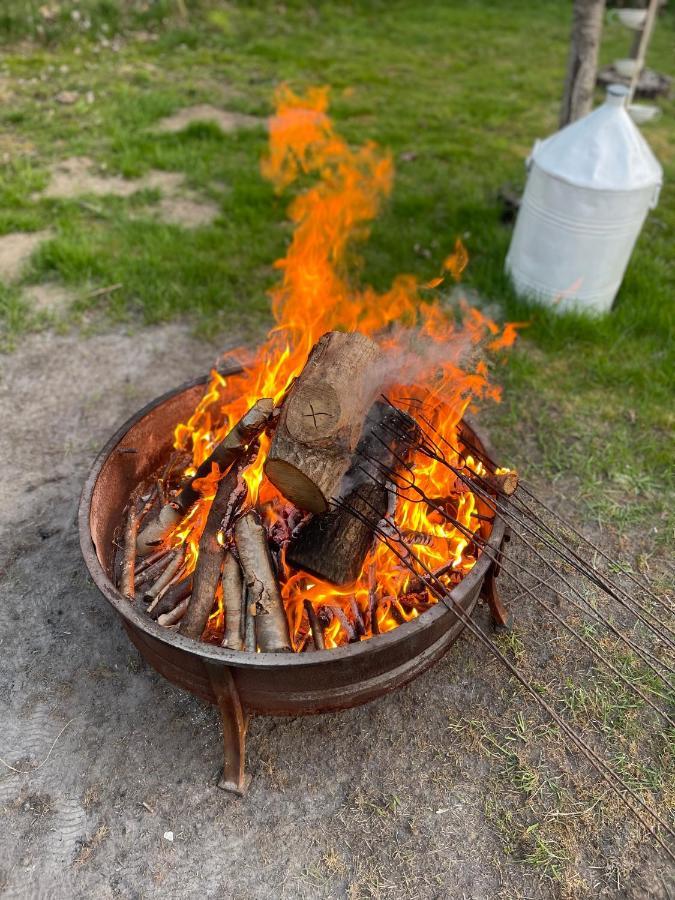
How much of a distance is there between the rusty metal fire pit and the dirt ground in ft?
0.74

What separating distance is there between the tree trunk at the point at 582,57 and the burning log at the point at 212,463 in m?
4.60

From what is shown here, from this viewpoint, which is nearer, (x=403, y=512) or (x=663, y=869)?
(x=663, y=869)

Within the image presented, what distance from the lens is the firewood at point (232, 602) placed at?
256 cm

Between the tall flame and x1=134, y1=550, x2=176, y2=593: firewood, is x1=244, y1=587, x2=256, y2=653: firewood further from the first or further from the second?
x1=134, y1=550, x2=176, y2=593: firewood

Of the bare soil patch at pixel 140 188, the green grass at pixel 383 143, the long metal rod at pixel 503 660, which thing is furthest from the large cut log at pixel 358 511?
the bare soil patch at pixel 140 188

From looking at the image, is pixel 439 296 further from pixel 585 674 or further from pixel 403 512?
pixel 585 674

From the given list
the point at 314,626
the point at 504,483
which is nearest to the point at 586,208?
the point at 504,483

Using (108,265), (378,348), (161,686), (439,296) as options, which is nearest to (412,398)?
(378,348)

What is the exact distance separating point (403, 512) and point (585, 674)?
1152 mm

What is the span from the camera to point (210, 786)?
262 cm

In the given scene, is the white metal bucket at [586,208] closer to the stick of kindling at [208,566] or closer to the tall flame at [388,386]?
the tall flame at [388,386]

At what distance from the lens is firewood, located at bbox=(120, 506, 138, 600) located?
2871 millimetres

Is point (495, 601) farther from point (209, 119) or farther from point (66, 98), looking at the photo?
point (66, 98)

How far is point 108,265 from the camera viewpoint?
5.35m
